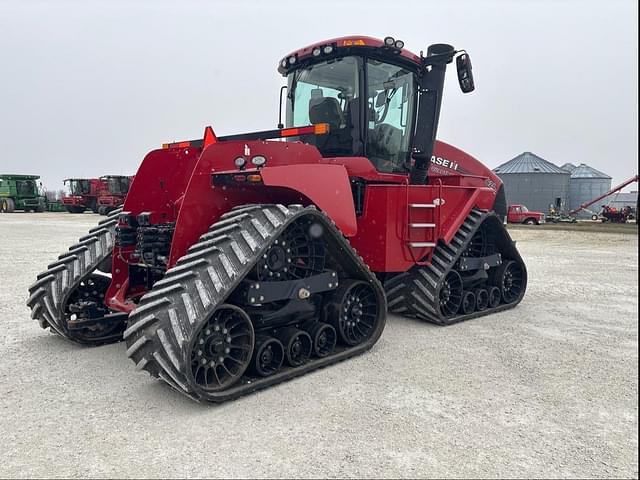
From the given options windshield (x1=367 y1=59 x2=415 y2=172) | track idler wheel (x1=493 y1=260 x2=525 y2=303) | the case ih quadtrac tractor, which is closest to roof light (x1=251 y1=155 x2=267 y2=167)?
the case ih quadtrac tractor

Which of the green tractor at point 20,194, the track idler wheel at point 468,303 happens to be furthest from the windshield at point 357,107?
the green tractor at point 20,194

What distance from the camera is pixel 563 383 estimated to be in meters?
3.99

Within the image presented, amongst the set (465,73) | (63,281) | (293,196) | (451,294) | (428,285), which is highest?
(465,73)

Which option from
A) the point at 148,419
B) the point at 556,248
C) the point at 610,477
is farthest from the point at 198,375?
the point at 556,248

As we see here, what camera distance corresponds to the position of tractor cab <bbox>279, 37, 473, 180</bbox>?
17.8ft

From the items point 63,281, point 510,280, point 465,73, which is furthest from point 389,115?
point 63,281

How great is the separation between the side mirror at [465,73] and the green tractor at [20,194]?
40.2m

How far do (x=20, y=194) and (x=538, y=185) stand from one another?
133ft

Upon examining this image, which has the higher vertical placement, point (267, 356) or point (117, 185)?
point (117, 185)

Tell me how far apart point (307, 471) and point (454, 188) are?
4331 mm

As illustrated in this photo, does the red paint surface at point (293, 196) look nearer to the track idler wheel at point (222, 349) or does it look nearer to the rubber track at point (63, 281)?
the rubber track at point (63, 281)

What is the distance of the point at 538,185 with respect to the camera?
40750mm

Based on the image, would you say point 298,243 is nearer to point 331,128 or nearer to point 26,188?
point 331,128

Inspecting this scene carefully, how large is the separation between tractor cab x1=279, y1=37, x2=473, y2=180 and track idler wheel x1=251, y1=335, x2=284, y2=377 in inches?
96.0
